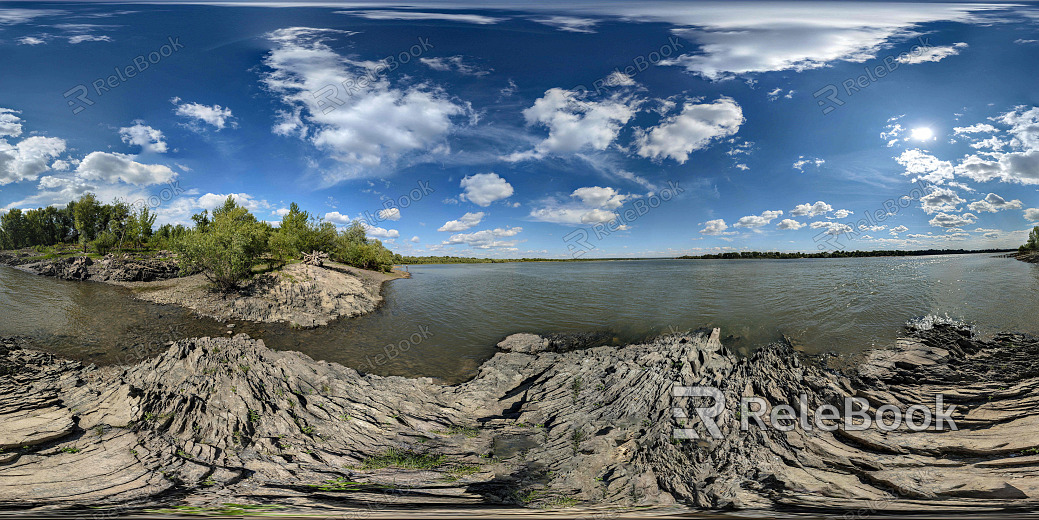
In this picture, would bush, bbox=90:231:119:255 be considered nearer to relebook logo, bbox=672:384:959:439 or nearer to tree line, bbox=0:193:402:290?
tree line, bbox=0:193:402:290

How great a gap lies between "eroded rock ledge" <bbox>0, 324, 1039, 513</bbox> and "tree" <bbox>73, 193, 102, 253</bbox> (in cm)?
5753

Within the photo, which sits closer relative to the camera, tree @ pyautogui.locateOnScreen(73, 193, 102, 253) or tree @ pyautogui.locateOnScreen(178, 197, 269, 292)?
tree @ pyautogui.locateOnScreen(178, 197, 269, 292)

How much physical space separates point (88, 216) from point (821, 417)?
76.2 meters

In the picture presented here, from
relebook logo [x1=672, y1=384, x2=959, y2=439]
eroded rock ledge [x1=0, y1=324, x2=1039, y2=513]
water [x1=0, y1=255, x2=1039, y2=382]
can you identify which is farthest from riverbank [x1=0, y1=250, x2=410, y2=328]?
relebook logo [x1=672, y1=384, x2=959, y2=439]

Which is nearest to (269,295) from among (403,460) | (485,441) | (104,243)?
(403,460)

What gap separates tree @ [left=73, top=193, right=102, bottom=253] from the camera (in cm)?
4331

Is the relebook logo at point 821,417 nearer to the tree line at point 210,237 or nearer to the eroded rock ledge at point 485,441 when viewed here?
the eroded rock ledge at point 485,441

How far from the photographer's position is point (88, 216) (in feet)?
144

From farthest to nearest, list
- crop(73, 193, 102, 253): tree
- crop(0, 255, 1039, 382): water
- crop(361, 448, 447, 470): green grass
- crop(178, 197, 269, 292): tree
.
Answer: crop(73, 193, 102, 253): tree, crop(178, 197, 269, 292): tree, crop(0, 255, 1039, 382): water, crop(361, 448, 447, 470): green grass

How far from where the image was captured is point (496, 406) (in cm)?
A: 781

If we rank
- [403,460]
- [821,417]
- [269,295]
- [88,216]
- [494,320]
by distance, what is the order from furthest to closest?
[88,216], [269,295], [494,320], [821,417], [403,460]

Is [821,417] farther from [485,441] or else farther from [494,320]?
[494,320]

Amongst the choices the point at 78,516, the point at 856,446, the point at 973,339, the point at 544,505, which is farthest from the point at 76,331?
the point at 973,339

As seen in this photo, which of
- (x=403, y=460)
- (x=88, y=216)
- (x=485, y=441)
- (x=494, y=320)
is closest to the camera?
(x=403, y=460)
